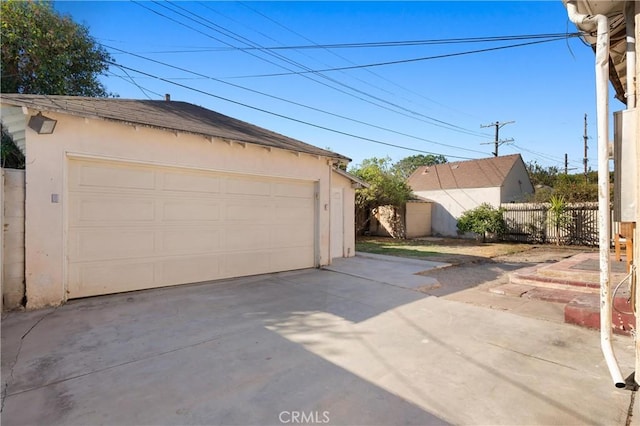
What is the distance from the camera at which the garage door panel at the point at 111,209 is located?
520 cm

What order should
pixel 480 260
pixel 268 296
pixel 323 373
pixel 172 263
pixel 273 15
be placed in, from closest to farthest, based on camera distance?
pixel 323 373 < pixel 268 296 < pixel 172 263 < pixel 273 15 < pixel 480 260

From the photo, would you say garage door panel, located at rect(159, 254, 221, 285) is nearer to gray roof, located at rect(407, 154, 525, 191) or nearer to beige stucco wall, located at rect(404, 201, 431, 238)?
beige stucco wall, located at rect(404, 201, 431, 238)

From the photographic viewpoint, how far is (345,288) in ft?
20.7

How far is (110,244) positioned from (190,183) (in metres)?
1.81

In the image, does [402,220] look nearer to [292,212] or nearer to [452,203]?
[452,203]

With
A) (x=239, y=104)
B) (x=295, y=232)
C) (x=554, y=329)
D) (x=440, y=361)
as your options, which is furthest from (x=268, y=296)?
(x=239, y=104)

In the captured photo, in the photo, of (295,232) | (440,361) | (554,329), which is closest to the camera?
(440,361)

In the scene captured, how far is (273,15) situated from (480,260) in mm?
10597

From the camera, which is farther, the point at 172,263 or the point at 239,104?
the point at 239,104

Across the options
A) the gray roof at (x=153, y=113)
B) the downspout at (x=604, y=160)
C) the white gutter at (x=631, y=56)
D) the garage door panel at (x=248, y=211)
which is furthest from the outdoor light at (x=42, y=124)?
the white gutter at (x=631, y=56)

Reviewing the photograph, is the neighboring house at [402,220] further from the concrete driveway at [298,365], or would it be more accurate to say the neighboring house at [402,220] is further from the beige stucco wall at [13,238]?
the beige stucco wall at [13,238]

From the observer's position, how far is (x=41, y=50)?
10.5 metres

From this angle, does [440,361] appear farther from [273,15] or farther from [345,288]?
[273,15]

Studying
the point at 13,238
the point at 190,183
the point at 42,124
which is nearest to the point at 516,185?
the point at 190,183
